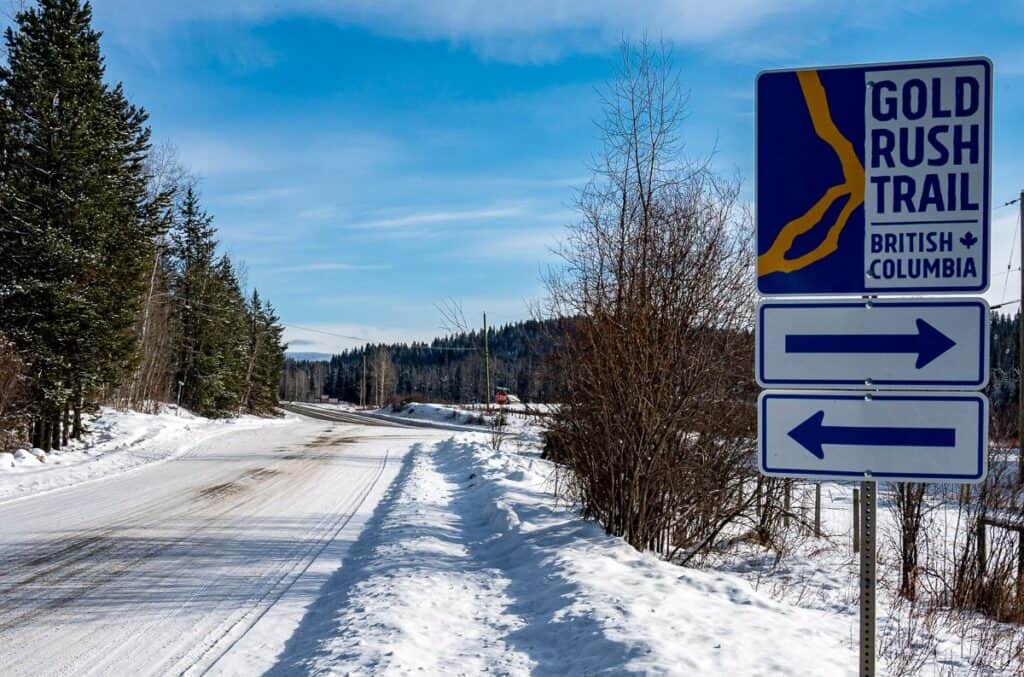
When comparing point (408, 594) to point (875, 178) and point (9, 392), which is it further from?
point (9, 392)

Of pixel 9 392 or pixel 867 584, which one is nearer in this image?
pixel 867 584

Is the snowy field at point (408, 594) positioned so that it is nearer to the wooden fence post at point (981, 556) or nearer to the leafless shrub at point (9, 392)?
the wooden fence post at point (981, 556)

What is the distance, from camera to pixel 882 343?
2.76 metres

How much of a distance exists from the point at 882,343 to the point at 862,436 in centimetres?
34

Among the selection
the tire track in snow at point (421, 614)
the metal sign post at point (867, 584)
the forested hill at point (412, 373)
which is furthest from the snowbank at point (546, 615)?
the forested hill at point (412, 373)

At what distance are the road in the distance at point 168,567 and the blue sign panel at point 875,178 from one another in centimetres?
469

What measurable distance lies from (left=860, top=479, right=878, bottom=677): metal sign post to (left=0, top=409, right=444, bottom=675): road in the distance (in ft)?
13.8

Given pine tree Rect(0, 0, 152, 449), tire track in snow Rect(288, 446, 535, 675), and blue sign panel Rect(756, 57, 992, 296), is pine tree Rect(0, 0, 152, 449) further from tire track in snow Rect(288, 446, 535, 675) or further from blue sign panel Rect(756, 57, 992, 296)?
blue sign panel Rect(756, 57, 992, 296)

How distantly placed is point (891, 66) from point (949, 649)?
5.76 m

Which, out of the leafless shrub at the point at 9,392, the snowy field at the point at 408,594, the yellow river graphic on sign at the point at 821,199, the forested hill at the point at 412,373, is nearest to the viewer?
the yellow river graphic on sign at the point at 821,199

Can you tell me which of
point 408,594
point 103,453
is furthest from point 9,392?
point 408,594

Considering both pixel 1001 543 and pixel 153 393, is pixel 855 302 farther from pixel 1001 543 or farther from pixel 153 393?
pixel 153 393

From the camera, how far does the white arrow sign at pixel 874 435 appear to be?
106 inches

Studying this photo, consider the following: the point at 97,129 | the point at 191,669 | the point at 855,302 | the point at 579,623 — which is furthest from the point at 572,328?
the point at 97,129
